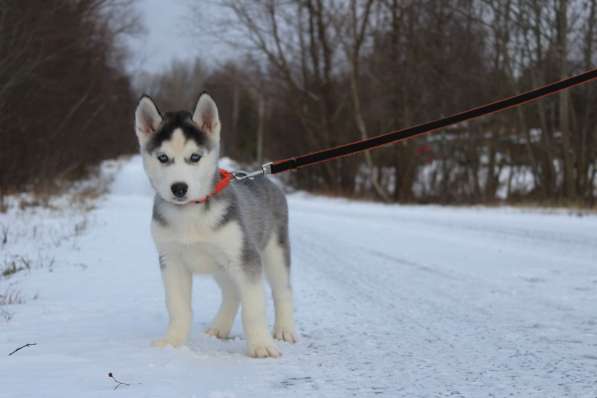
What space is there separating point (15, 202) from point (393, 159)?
12.6 m

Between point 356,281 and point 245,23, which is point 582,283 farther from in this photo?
point 245,23

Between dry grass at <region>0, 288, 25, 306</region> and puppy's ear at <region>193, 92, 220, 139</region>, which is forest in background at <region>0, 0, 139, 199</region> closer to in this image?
dry grass at <region>0, 288, 25, 306</region>

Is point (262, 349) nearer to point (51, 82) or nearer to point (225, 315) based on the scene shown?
point (225, 315)

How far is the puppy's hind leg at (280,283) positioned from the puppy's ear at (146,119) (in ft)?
4.03

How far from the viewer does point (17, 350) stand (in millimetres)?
3314

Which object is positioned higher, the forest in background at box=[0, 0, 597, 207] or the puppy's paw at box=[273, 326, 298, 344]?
the forest in background at box=[0, 0, 597, 207]

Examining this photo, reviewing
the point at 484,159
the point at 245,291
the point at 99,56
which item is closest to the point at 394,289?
the point at 245,291

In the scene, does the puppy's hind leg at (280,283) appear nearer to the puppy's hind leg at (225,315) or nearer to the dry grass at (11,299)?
the puppy's hind leg at (225,315)

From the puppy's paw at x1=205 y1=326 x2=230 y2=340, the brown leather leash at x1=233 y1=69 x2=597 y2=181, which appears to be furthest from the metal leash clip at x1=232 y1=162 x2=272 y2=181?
the puppy's paw at x1=205 y1=326 x2=230 y2=340

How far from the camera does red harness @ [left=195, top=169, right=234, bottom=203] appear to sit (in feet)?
11.6

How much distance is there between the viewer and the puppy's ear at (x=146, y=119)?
3.56 meters

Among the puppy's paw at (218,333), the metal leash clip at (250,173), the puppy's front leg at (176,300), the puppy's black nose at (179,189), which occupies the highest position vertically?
the metal leash clip at (250,173)

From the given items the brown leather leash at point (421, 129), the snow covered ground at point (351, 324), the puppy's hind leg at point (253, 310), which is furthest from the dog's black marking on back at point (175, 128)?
the snow covered ground at point (351, 324)

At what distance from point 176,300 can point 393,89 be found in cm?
1794
